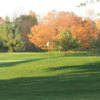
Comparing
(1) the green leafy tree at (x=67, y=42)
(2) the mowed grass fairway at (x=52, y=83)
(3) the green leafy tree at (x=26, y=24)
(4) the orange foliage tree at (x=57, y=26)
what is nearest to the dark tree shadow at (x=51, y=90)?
(2) the mowed grass fairway at (x=52, y=83)

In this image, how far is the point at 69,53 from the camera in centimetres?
5447

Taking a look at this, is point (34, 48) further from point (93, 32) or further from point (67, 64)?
point (67, 64)

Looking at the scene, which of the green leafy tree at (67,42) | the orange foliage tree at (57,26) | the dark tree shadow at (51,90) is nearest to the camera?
the dark tree shadow at (51,90)

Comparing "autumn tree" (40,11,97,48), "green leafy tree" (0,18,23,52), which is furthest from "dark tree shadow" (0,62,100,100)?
"green leafy tree" (0,18,23,52)

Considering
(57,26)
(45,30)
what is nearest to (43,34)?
(45,30)

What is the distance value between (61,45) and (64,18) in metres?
19.6

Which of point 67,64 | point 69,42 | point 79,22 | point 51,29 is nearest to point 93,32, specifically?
point 79,22

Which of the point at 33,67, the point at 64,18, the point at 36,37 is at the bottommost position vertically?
the point at 33,67

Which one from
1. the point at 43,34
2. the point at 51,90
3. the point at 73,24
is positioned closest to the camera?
the point at 51,90

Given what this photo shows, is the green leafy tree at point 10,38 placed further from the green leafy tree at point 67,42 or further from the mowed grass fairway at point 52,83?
the mowed grass fairway at point 52,83

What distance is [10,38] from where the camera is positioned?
70.2 meters

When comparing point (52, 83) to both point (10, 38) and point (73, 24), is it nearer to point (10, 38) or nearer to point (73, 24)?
point (73, 24)

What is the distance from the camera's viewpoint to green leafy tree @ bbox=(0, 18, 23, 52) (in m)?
69.9

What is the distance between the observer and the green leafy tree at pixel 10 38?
69.9 m
